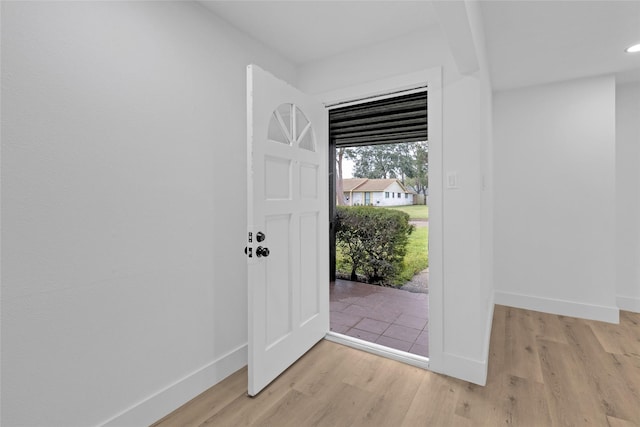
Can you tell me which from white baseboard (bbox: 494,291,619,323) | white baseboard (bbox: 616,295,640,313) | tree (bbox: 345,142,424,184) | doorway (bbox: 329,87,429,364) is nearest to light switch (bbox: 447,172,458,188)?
doorway (bbox: 329,87,429,364)

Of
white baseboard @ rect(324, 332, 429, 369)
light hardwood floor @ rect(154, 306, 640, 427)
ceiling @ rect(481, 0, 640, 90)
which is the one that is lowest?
light hardwood floor @ rect(154, 306, 640, 427)

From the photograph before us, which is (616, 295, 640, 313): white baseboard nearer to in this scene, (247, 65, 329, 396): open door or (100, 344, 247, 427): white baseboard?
(247, 65, 329, 396): open door

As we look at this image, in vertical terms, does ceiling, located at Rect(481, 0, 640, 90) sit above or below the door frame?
above

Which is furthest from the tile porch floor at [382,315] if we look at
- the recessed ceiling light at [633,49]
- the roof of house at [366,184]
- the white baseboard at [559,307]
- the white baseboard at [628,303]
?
the recessed ceiling light at [633,49]

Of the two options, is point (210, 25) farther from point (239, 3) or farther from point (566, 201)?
point (566, 201)

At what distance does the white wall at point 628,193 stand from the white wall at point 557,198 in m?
0.41

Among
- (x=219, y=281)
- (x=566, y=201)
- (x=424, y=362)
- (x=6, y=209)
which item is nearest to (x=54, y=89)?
(x=6, y=209)

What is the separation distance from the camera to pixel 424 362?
6.88 feet

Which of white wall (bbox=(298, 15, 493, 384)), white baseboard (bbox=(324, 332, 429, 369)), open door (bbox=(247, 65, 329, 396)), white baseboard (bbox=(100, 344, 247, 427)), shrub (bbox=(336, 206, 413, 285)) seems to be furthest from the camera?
shrub (bbox=(336, 206, 413, 285))

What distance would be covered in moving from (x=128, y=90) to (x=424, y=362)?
7.90 feet

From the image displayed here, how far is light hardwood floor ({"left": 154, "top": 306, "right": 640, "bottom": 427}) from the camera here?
1.60 metres

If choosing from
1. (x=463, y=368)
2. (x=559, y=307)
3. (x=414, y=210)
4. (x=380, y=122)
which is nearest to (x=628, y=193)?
(x=559, y=307)

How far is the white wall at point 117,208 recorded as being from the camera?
117cm

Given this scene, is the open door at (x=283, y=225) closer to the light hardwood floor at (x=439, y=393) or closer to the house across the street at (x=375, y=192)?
the light hardwood floor at (x=439, y=393)
